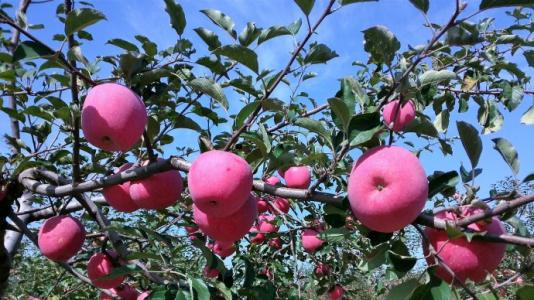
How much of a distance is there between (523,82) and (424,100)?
89cm

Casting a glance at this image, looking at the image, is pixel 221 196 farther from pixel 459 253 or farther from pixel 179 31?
pixel 179 31

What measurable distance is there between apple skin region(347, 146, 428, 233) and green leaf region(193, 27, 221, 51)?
0.71m

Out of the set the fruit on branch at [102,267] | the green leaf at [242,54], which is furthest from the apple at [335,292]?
the green leaf at [242,54]

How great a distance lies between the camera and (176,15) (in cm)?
159

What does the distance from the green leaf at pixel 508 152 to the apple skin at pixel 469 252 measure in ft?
0.65

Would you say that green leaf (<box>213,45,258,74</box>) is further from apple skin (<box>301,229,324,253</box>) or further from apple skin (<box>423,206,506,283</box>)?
apple skin (<box>301,229,324,253</box>)

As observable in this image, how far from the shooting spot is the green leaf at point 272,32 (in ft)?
4.86

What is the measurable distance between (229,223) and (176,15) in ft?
2.50

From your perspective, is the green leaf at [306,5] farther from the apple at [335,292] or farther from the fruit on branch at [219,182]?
the apple at [335,292]

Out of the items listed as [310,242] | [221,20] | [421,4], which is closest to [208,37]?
[221,20]

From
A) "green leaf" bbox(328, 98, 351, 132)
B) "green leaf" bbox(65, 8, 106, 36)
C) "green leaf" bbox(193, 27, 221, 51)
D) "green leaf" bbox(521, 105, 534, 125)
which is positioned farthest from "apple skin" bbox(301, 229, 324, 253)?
"green leaf" bbox(65, 8, 106, 36)

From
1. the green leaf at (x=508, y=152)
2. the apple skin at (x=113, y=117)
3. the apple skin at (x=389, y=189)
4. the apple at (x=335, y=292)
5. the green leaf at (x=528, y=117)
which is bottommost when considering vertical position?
the apple at (x=335, y=292)

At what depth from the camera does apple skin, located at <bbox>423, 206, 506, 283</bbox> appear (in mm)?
1135

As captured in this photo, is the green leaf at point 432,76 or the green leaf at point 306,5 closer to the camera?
the green leaf at point 432,76
